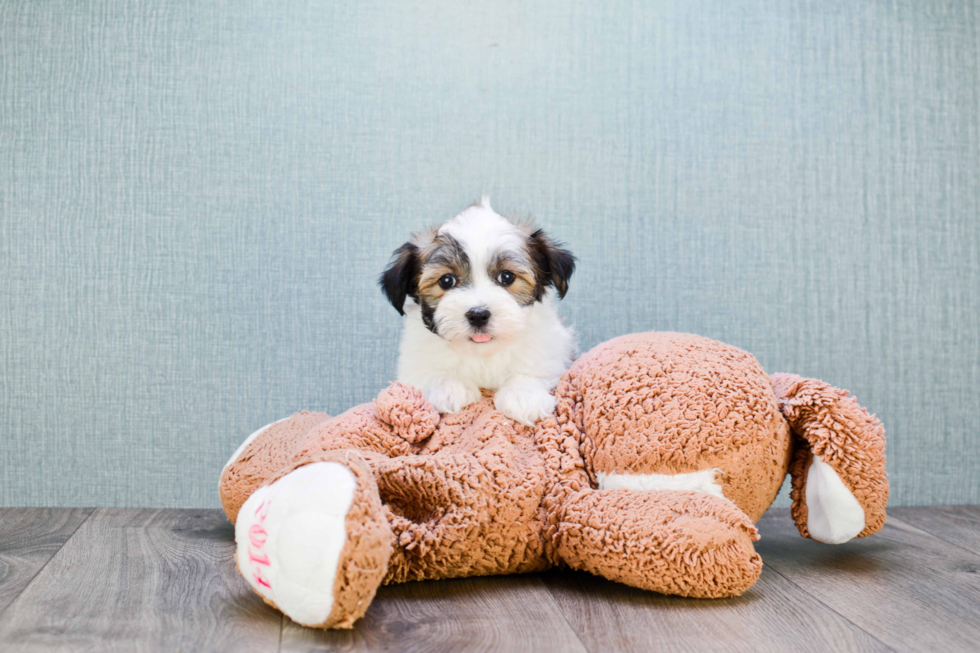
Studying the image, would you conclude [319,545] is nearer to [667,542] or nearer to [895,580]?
[667,542]

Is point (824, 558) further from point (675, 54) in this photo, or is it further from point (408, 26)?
point (408, 26)

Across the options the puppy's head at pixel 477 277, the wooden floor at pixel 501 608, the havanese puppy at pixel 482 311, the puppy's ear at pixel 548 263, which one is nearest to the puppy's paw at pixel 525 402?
the havanese puppy at pixel 482 311

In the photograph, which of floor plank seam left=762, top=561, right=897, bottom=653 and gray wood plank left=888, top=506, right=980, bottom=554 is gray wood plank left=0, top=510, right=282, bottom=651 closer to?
floor plank seam left=762, top=561, right=897, bottom=653

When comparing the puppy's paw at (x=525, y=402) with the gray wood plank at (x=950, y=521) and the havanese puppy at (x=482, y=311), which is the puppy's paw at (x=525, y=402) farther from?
the gray wood plank at (x=950, y=521)

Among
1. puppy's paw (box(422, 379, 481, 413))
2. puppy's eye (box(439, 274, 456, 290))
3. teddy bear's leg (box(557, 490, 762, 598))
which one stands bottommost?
teddy bear's leg (box(557, 490, 762, 598))

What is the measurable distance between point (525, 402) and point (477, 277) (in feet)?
0.96

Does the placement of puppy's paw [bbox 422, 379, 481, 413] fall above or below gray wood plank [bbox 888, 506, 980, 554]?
above

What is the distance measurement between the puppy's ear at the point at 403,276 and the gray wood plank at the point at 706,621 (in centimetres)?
72

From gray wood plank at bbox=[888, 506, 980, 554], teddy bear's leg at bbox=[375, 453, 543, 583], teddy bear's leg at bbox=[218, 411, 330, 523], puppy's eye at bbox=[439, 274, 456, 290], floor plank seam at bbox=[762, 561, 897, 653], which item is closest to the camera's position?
floor plank seam at bbox=[762, 561, 897, 653]

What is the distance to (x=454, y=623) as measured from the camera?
131cm

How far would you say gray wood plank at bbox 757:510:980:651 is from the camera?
4.33 feet

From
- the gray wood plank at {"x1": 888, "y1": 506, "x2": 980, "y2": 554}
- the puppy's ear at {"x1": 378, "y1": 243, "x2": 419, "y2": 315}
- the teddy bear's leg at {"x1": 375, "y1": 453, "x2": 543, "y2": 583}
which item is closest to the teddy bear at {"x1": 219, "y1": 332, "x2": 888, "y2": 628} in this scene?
the teddy bear's leg at {"x1": 375, "y1": 453, "x2": 543, "y2": 583}

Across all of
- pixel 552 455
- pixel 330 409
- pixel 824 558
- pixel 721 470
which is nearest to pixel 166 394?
pixel 330 409

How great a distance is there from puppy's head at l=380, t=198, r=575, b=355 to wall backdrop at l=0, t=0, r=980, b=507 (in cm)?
58
